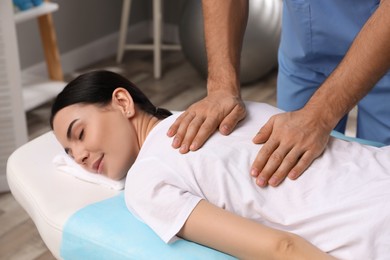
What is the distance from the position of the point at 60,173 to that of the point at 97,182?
0.40ft

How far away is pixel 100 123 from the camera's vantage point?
5.16 feet

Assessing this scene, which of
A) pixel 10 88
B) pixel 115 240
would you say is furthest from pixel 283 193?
pixel 10 88

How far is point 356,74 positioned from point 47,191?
85 centimetres

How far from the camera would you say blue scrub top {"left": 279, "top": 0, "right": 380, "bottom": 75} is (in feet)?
5.44

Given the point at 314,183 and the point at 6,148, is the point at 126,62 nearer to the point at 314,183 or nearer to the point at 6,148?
the point at 6,148

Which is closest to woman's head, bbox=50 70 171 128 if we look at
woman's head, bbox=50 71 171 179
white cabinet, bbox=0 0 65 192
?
woman's head, bbox=50 71 171 179

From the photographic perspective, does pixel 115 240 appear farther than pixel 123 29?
No

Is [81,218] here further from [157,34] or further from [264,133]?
[157,34]

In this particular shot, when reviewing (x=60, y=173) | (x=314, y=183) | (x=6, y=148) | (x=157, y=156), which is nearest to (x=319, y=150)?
(x=314, y=183)

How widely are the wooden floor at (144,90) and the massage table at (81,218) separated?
66 cm

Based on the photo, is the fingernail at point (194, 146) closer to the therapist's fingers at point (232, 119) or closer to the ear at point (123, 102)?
the therapist's fingers at point (232, 119)

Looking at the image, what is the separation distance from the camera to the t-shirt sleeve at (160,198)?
1337mm

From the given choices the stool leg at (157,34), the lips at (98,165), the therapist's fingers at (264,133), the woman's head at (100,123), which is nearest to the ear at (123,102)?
the woman's head at (100,123)

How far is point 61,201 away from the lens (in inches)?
63.7
